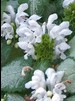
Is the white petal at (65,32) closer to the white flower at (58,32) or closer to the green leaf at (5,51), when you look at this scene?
the white flower at (58,32)

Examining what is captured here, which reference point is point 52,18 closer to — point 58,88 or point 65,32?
point 65,32

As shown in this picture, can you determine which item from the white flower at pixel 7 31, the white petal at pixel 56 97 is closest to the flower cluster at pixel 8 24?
the white flower at pixel 7 31

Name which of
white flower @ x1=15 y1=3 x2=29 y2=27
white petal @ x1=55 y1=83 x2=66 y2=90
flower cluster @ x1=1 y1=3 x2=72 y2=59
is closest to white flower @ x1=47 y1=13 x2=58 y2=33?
flower cluster @ x1=1 y1=3 x2=72 y2=59

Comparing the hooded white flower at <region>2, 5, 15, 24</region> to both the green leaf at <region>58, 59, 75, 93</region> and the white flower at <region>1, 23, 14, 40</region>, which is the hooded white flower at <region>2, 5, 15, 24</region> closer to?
the white flower at <region>1, 23, 14, 40</region>

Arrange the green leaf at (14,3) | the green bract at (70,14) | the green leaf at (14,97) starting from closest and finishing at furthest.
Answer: the green leaf at (14,97)
the green bract at (70,14)
the green leaf at (14,3)

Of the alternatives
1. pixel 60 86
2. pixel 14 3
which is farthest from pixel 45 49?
pixel 14 3

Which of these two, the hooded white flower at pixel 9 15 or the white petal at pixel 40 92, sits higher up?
the hooded white flower at pixel 9 15

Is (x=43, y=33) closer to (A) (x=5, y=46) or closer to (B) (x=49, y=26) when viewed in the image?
(B) (x=49, y=26)

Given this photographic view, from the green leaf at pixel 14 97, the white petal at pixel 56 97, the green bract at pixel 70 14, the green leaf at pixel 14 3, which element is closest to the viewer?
the white petal at pixel 56 97
